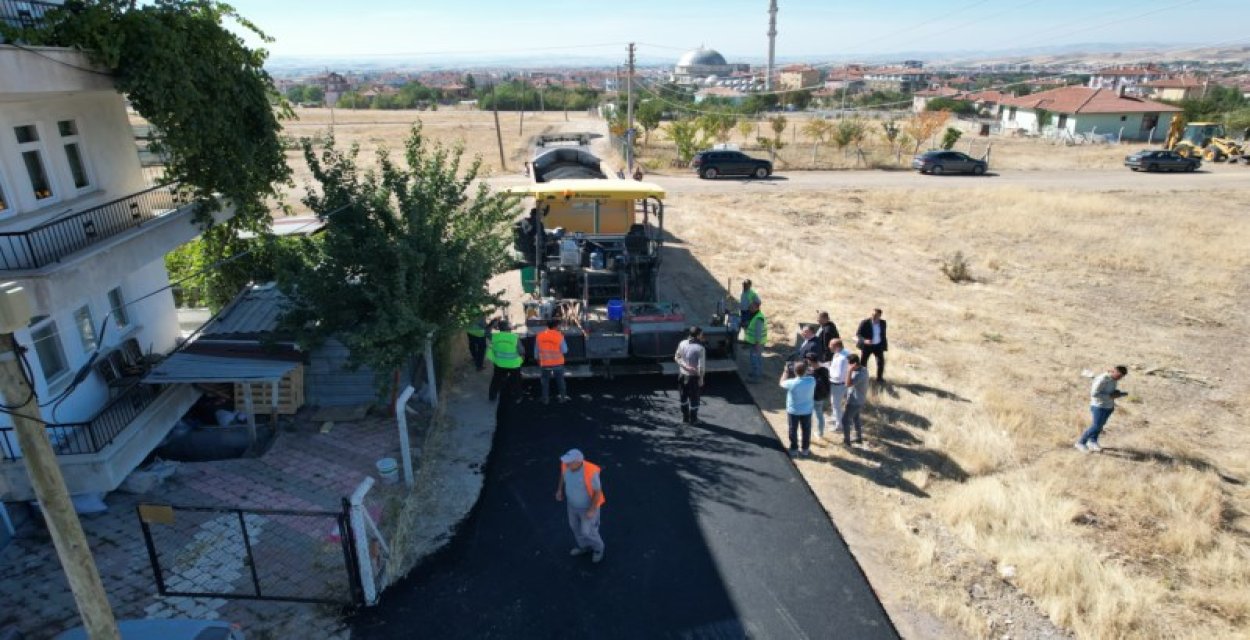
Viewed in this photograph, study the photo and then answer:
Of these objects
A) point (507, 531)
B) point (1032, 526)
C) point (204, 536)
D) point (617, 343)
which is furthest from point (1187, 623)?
point (204, 536)

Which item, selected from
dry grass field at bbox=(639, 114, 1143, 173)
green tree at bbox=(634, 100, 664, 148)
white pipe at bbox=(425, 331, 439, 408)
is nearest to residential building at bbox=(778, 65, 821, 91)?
dry grass field at bbox=(639, 114, 1143, 173)

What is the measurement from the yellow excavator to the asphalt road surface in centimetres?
3902

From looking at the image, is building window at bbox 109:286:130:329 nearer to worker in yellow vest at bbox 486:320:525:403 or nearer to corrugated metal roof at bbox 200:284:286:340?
corrugated metal roof at bbox 200:284:286:340

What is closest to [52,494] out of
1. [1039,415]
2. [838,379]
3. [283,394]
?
[283,394]

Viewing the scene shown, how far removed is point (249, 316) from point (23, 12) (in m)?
4.60

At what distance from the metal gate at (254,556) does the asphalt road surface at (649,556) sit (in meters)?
0.70

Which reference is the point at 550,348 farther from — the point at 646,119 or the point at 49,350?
the point at 646,119

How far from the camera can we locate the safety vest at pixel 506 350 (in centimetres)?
1018

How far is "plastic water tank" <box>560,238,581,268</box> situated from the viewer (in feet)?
41.1

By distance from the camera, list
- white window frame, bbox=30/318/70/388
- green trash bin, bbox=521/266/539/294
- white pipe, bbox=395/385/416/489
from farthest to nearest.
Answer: green trash bin, bbox=521/266/539/294, white window frame, bbox=30/318/70/388, white pipe, bbox=395/385/416/489

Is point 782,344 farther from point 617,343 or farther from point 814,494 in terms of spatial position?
point 814,494

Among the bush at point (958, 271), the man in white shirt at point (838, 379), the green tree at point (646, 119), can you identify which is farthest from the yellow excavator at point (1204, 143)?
the man in white shirt at point (838, 379)

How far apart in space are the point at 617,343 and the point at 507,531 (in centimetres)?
417

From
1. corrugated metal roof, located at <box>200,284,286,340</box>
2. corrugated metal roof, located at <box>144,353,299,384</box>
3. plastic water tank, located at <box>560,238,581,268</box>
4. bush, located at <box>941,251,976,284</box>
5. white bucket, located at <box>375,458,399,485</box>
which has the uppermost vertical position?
plastic water tank, located at <box>560,238,581,268</box>
